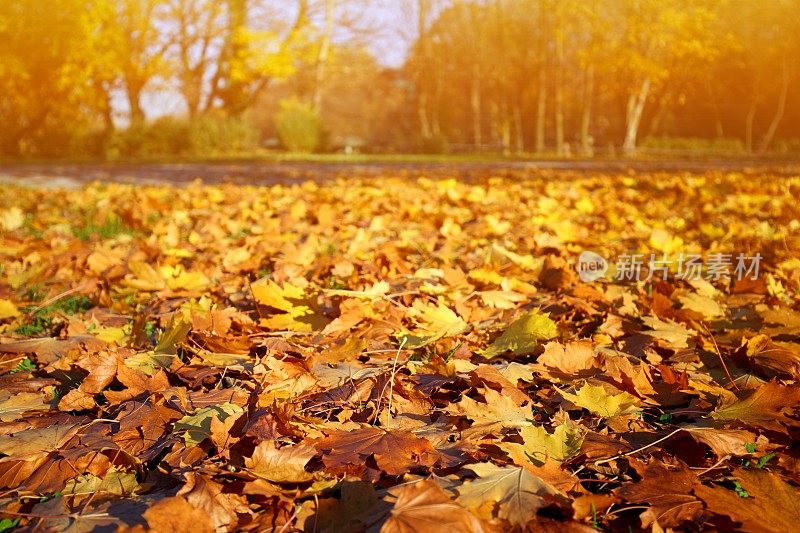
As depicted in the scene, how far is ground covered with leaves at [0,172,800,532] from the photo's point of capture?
1.02m

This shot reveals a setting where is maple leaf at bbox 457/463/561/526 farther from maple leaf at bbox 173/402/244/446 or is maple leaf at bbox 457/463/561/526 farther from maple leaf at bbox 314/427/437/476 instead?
maple leaf at bbox 173/402/244/446

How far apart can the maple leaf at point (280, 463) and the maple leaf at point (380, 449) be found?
4 cm

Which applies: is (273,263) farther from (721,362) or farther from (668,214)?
(668,214)

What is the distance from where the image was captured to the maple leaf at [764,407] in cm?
126

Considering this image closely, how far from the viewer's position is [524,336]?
5.73 ft

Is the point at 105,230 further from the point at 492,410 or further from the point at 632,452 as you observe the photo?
the point at 632,452

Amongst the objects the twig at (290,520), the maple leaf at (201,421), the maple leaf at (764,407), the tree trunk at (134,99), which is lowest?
the twig at (290,520)

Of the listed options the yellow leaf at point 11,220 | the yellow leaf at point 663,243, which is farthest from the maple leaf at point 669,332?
the yellow leaf at point 11,220

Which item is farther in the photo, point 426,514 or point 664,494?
point 664,494

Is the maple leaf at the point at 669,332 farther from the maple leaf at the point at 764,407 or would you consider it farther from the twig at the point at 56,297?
the twig at the point at 56,297

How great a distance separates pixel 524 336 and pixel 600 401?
0.42 metres

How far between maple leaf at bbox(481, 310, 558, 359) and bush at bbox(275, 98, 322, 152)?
23582mm

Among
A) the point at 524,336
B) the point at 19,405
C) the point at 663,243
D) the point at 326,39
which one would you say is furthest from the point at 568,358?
the point at 326,39

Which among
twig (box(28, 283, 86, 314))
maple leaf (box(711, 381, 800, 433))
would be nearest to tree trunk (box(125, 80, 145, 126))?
twig (box(28, 283, 86, 314))
